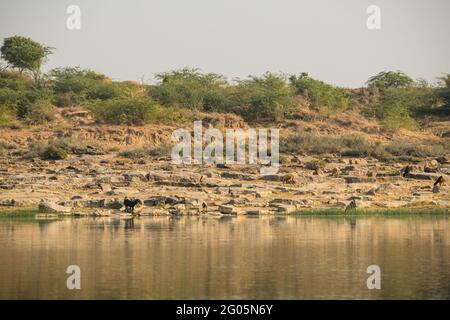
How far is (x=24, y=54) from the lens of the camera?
193 feet

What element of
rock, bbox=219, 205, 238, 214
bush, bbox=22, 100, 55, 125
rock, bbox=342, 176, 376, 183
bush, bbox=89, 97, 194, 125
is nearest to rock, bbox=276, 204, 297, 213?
rock, bbox=219, 205, 238, 214

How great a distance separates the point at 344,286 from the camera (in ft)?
54.6

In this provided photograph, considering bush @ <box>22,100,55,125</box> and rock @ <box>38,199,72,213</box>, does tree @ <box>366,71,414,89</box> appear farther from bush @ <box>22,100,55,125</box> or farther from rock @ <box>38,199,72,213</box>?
rock @ <box>38,199,72,213</box>

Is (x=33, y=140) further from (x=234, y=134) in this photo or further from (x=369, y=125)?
(x=369, y=125)

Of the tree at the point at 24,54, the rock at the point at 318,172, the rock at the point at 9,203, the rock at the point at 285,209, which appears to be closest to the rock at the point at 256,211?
the rock at the point at 285,209

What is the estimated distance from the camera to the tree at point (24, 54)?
58.8 meters

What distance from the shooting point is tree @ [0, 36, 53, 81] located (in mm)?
58844

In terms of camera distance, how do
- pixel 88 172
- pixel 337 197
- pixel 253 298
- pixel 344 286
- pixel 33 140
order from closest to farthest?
pixel 253 298 → pixel 344 286 → pixel 337 197 → pixel 88 172 → pixel 33 140

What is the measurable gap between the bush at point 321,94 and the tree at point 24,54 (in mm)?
15951

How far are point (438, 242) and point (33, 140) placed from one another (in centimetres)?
2422

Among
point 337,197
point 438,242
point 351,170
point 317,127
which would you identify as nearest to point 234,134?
point 317,127

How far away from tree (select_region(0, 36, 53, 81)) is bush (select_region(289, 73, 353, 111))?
52.3ft

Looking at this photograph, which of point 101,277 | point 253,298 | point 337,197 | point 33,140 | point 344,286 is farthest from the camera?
point 33,140

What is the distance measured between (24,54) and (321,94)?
18.9 m
